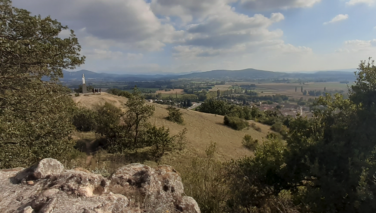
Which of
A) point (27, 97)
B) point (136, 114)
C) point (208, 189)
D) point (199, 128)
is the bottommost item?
point (199, 128)

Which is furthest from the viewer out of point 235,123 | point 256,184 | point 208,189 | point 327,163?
point 235,123

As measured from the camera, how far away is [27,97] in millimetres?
7156

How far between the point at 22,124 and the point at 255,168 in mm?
7671

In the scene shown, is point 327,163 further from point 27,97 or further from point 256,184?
point 27,97

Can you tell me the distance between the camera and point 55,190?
352cm

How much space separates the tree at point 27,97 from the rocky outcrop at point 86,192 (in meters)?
2.92

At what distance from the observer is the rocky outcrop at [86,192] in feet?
10.7

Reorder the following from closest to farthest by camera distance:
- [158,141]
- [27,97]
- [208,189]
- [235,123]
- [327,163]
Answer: [327,163] < [208,189] < [27,97] < [158,141] < [235,123]

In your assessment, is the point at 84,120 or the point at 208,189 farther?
the point at 84,120

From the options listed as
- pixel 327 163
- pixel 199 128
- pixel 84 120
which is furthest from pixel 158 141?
pixel 199 128

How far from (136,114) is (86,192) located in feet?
29.7

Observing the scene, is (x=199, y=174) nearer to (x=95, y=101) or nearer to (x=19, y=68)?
(x=19, y=68)

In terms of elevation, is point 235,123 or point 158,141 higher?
point 158,141

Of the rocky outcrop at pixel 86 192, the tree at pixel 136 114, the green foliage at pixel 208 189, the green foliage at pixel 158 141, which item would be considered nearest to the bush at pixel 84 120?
the tree at pixel 136 114
